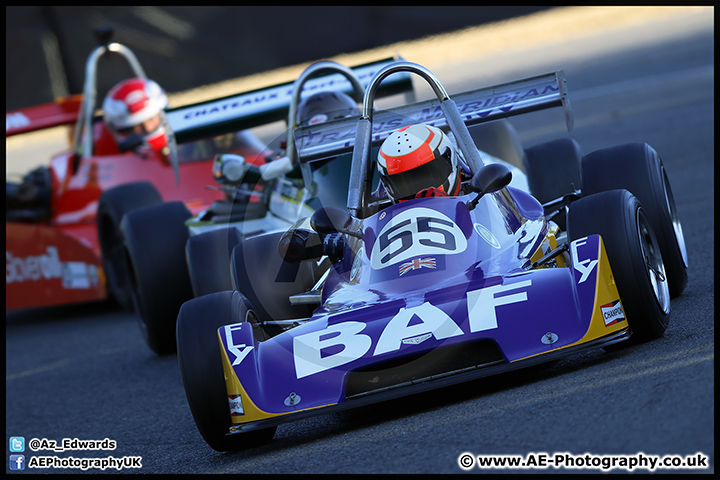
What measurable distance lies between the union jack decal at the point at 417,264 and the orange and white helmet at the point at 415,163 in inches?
21.1

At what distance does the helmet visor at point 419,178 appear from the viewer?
5461 millimetres

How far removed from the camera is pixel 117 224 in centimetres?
888

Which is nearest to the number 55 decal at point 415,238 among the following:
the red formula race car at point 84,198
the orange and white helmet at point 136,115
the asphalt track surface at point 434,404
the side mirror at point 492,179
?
the side mirror at point 492,179

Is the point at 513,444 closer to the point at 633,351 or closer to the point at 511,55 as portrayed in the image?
the point at 633,351

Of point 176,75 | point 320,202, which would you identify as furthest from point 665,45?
point 320,202

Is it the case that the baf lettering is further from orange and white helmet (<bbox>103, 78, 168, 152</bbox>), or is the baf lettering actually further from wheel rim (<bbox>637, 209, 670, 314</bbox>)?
orange and white helmet (<bbox>103, 78, 168, 152</bbox>)

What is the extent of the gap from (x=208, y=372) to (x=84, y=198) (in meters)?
6.63

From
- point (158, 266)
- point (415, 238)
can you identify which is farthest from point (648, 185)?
point (158, 266)

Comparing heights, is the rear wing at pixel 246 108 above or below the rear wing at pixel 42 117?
above

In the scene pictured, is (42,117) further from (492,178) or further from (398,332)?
(398,332)

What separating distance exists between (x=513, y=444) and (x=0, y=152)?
30.5 feet

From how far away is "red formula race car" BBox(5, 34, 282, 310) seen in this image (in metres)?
9.98

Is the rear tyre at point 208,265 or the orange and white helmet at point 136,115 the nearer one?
the rear tyre at point 208,265

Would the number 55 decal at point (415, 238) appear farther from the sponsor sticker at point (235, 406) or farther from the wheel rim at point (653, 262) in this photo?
the sponsor sticker at point (235, 406)
